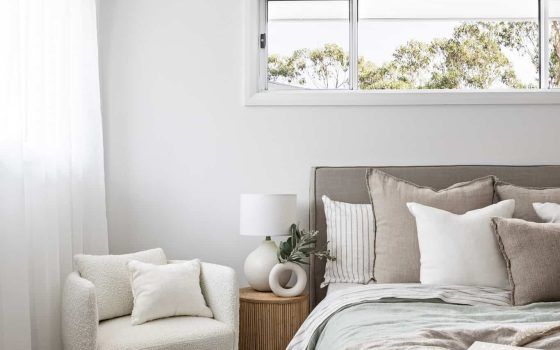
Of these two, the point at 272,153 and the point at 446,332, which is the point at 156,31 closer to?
the point at 272,153

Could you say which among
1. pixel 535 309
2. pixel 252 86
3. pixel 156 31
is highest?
pixel 156 31

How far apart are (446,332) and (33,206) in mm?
2038

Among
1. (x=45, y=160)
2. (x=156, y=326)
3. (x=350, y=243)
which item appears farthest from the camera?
(x=350, y=243)

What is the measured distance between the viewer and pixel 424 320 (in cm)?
227

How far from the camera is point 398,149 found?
3906mm

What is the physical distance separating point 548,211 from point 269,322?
1425mm

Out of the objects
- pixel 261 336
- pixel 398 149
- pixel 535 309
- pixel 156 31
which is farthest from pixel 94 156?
pixel 535 309

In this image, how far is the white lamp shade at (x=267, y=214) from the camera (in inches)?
137

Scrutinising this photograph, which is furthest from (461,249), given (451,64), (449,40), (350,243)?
(449,40)

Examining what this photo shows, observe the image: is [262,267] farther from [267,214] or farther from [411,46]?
[411,46]

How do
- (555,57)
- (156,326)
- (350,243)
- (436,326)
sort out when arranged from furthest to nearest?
(555,57) → (350,243) → (156,326) → (436,326)

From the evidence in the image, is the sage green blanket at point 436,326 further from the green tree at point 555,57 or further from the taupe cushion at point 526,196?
the green tree at point 555,57

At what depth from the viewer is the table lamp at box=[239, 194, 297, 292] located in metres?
3.49

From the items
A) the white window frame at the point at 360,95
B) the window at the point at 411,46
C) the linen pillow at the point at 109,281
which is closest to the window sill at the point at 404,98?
the white window frame at the point at 360,95
